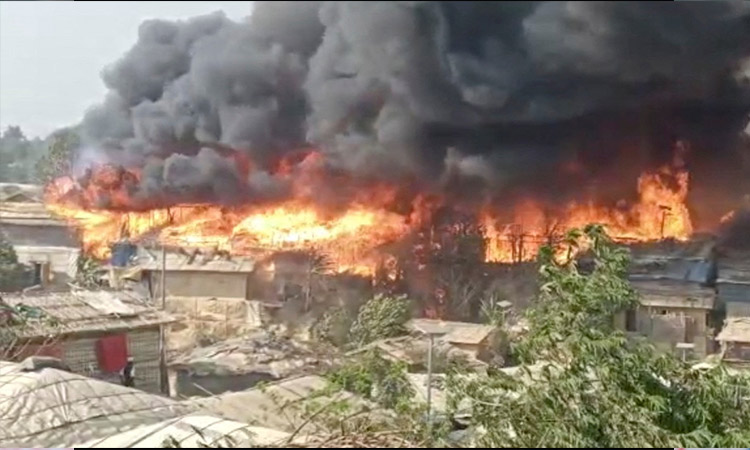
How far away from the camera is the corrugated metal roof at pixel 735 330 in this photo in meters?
6.07

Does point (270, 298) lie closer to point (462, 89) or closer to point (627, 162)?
point (462, 89)

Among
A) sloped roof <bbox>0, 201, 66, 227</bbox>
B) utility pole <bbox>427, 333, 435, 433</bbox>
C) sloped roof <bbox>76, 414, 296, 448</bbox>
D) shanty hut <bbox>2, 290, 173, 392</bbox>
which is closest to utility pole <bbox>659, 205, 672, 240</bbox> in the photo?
utility pole <bbox>427, 333, 435, 433</bbox>

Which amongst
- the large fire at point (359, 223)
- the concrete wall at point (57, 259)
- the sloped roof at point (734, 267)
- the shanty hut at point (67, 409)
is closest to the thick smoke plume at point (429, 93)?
the large fire at point (359, 223)

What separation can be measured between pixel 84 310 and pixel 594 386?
13.1ft

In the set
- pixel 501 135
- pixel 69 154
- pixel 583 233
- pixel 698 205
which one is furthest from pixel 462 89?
pixel 69 154

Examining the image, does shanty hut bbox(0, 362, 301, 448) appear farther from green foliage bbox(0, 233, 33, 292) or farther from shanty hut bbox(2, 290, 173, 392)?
green foliage bbox(0, 233, 33, 292)

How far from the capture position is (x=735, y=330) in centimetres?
611

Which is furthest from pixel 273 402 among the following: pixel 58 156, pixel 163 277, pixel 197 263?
pixel 58 156

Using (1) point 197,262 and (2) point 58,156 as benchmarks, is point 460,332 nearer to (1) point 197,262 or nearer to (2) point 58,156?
(1) point 197,262

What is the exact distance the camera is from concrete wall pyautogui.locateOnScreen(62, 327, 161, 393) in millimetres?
7047

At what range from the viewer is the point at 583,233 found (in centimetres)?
546

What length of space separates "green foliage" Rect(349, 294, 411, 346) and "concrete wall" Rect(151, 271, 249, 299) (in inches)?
27.0

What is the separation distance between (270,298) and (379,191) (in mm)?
935

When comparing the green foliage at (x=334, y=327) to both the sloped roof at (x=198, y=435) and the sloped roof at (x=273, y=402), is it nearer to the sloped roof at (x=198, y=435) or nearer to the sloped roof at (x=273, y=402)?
the sloped roof at (x=273, y=402)
